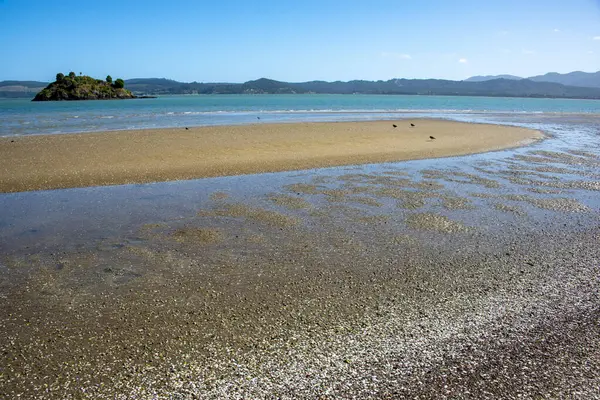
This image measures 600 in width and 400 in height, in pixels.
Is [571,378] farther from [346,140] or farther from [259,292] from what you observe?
[346,140]

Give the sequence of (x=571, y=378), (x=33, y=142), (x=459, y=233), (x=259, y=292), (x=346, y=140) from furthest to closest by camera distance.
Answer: (x=346, y=140) < (x=33, y=142) < (x=459, y=233) < (x=259, y=292) < (x=571, y=378)

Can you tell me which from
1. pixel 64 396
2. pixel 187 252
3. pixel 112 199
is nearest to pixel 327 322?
pixel 64 396

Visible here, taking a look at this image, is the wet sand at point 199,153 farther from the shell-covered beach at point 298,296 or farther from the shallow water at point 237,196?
the shell-covered beach at point 298,296

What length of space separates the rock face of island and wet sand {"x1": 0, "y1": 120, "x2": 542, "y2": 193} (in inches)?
5155

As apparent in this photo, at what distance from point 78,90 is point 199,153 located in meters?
140

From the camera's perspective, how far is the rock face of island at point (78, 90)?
136 metres

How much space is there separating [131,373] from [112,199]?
739 cm

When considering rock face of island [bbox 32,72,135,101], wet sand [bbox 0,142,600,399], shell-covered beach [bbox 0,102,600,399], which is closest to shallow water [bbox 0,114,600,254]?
shell-covered beach [bbox 0,102,600,399]

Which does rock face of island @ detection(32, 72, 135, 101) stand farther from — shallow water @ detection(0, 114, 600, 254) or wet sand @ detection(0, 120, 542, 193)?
shallow water @ detection(0, 114, 600, 254)

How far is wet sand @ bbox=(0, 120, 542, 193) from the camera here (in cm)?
1330

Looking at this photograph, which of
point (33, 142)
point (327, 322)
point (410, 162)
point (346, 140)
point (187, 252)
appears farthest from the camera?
point (346, 140)

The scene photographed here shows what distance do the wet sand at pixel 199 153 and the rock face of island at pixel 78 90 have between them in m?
131

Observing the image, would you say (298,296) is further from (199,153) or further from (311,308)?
(199,153)

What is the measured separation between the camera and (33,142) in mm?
20766
